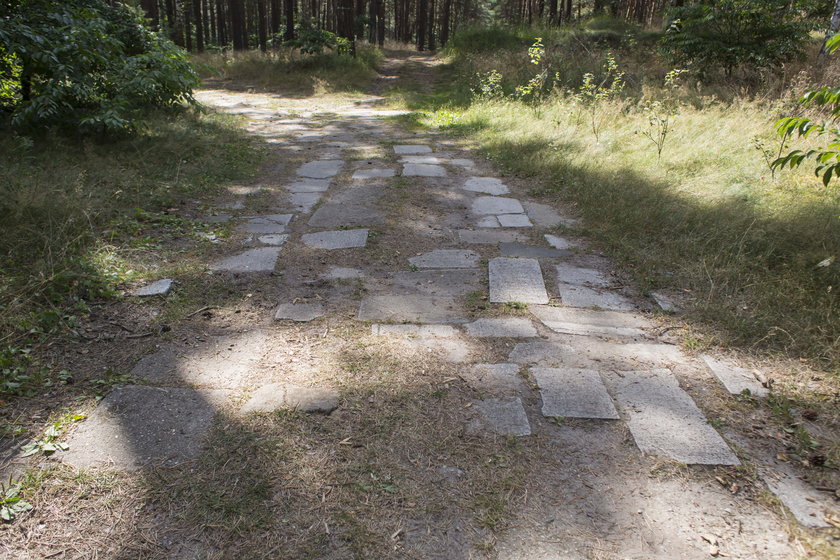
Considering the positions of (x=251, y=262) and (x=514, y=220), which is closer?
(x=251, y=262)

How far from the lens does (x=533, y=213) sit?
15.3ft

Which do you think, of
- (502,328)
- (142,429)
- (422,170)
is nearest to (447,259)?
(502,328)

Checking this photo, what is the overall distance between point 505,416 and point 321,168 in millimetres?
4581

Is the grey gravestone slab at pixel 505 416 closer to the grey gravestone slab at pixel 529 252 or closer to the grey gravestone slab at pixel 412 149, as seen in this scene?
the grey gravestone slab at pixel 529 252

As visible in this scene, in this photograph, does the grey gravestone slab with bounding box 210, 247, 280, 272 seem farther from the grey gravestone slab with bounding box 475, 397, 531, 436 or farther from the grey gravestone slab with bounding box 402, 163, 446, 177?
the grey gravestone slab with bounding box 402, 163, 446, 177

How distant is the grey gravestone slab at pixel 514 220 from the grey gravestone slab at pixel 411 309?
1.52 meters

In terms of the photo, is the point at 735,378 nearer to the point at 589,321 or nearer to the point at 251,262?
the point at 589,321

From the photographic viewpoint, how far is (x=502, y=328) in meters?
2.78

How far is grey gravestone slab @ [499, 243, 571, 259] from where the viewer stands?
12.3ft

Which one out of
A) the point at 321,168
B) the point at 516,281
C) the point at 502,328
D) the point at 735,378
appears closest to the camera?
the point at 735,378

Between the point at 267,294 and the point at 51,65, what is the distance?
3.99m

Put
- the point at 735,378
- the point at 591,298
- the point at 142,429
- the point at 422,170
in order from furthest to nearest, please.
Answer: the point at 422,170
the point at 591,298
the point at 735,378
the point at 142,429

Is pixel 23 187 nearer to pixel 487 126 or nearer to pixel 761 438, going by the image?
pixel 761 438

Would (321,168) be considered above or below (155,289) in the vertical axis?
above
